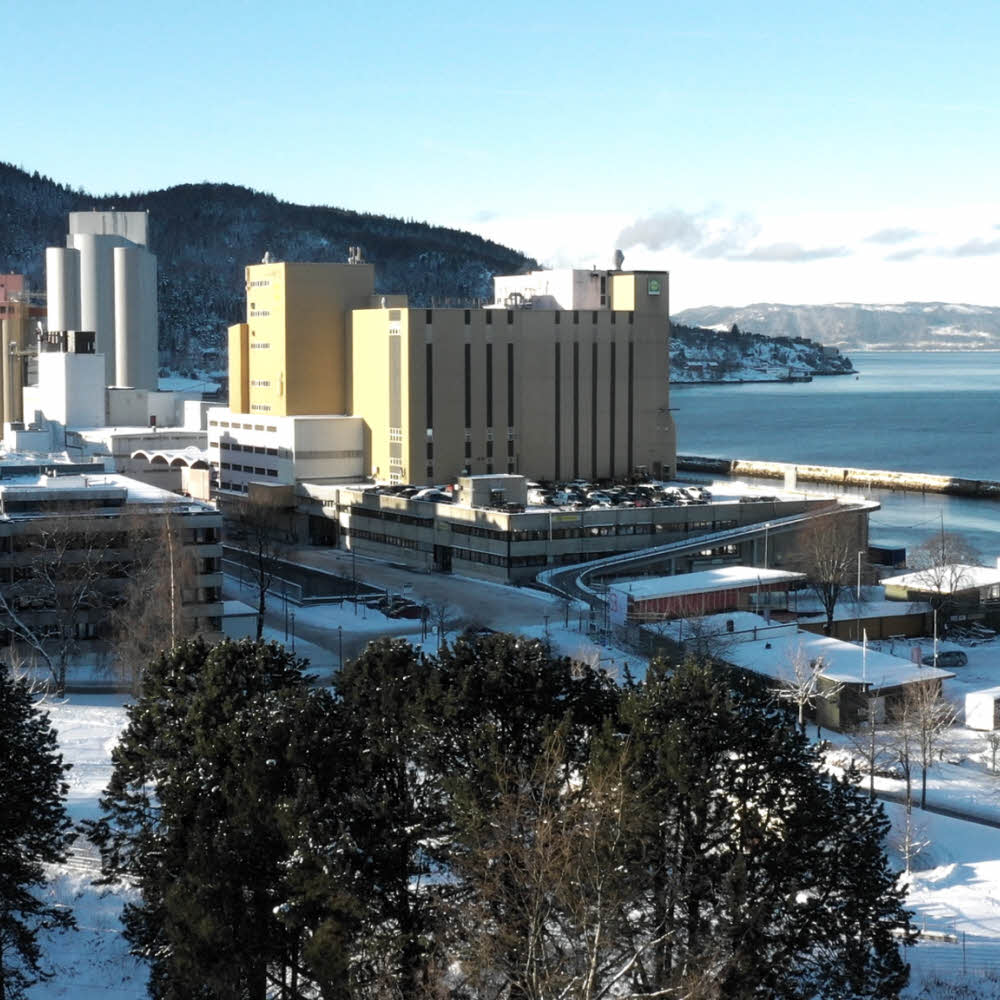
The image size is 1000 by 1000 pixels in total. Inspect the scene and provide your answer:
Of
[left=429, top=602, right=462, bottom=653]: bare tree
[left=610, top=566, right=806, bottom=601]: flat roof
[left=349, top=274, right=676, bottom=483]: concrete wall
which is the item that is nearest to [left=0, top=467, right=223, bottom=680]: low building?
[left=429, top=602, right=462, bottom=653]: bare tree

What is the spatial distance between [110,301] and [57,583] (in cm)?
4202

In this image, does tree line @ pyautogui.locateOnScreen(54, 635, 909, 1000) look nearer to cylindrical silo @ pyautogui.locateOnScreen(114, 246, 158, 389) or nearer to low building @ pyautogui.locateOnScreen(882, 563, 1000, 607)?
low building @ pyautogui.locateOnScreen(882, 563, 1000, 607)

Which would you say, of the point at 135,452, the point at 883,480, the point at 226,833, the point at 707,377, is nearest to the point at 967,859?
the point at 226,833

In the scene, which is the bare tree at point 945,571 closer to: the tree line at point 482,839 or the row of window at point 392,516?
Answer: the row of window at point 392,516

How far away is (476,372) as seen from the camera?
35.1 meters

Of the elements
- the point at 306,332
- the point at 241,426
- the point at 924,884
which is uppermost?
the point at 306,332

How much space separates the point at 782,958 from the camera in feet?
29.7

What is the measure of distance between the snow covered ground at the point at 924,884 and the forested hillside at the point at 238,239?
107217 mm

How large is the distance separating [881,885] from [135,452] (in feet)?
107

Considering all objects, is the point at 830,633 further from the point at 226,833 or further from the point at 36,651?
the point at 226,833

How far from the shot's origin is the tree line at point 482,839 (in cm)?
866

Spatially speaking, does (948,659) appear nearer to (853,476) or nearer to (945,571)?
(945,571)

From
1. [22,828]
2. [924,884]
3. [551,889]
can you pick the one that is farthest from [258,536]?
[551,889]

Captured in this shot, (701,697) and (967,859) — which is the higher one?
(701,697)
